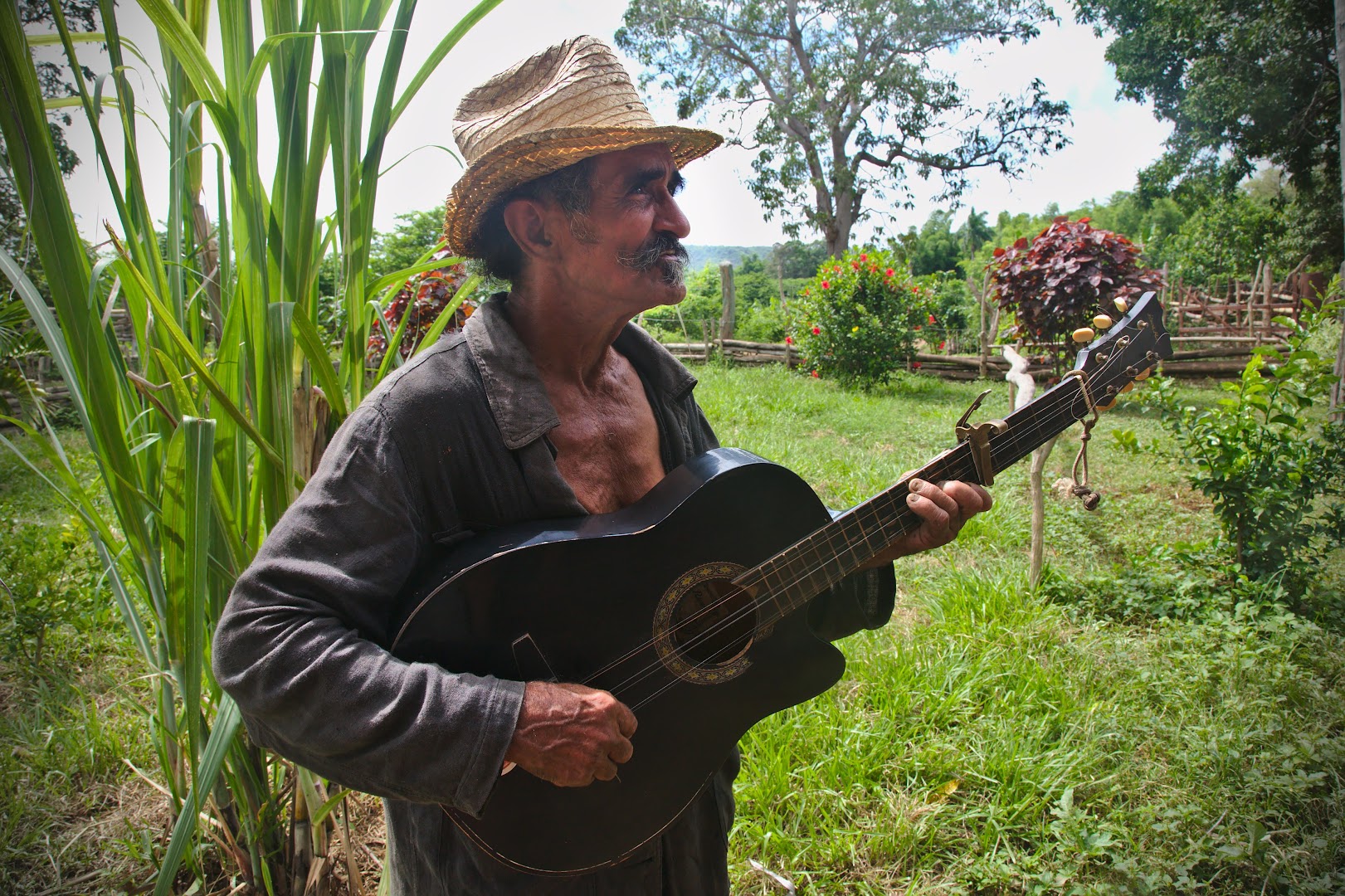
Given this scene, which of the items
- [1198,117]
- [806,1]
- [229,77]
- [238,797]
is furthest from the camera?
[806,1]

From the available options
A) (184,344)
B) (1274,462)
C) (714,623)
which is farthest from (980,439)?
(1274,462)

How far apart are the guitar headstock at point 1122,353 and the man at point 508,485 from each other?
45 centimetres

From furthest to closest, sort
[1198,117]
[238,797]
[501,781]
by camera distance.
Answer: [1198,117]
[238,797]
[501,781]

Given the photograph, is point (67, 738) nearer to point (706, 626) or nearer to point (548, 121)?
point (706, 626)

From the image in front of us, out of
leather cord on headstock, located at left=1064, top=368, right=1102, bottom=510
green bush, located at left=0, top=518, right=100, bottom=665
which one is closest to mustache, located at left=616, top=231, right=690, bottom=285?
leather cord on headstock, located at left=1064, top=368, right=1102, bottom=510

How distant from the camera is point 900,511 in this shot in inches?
58.5

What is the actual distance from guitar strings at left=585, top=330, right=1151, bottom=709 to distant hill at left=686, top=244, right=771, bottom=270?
0.61 metres

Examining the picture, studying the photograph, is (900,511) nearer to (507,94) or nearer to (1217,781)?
(507,94)

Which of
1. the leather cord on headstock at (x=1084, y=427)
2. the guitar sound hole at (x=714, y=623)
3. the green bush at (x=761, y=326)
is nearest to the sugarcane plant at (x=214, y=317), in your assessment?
the guitar sound hole at (x=714, y=623)

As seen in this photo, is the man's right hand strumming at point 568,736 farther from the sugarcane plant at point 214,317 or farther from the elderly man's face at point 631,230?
the elderly man's face at point 631,230

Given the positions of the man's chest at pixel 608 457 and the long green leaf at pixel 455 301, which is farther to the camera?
the long green leaf at pixel 455 301

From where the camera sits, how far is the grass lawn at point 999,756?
214 centimetres

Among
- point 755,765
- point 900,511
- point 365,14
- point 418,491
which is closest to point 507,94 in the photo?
point 365,14

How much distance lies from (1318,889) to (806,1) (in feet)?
62.4
